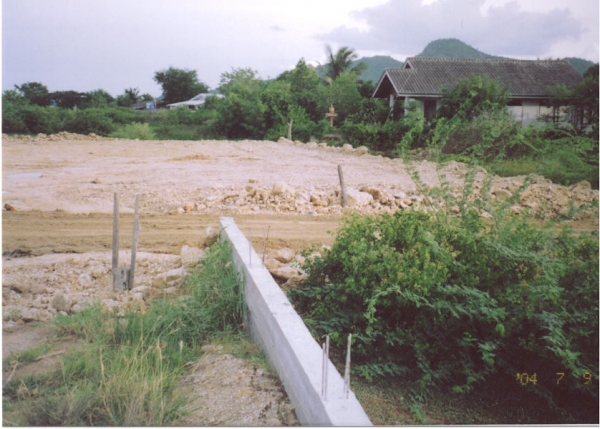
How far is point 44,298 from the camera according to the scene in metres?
4.84

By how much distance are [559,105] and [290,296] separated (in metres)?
4.72

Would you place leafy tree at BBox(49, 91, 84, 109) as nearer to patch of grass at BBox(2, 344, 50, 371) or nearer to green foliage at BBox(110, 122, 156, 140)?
patch of grass at BBox(2, 344, 50, 371)

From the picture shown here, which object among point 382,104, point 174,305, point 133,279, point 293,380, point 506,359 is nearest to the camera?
point 293,380

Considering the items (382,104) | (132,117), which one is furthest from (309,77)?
(132,117)

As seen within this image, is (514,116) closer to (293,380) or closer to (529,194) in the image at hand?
(529,194)

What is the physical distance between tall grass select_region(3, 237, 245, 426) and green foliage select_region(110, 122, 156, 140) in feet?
15.7

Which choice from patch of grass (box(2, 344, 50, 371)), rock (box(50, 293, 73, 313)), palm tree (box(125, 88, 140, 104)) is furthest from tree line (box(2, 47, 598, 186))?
patch of grass (box(2, 344, 50, 371))

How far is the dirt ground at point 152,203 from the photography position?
527 cm

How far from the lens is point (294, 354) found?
2.93 metres

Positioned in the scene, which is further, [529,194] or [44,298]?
[529,194]

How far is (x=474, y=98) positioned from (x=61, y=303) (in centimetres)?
946

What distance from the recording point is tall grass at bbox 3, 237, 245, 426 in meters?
2.93

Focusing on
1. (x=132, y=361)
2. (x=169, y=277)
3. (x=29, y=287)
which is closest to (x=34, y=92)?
(x=29, y=287)

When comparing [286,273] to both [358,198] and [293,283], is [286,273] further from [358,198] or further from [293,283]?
[358,198]
